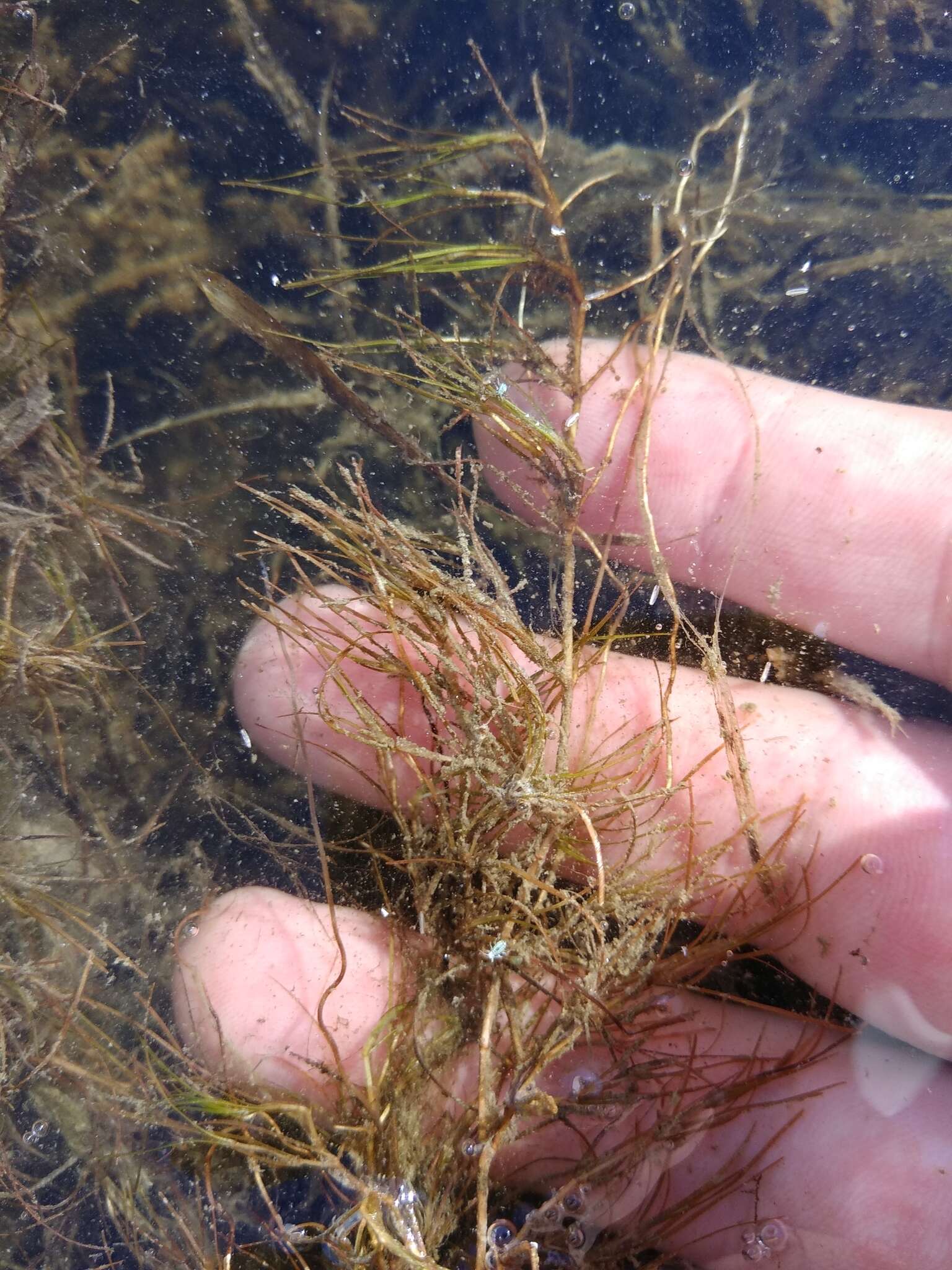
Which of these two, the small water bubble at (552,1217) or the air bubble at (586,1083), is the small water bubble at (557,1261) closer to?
the small water bubble at (552,1217)

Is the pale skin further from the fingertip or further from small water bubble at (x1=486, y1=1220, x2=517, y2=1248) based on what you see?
small water bubble at (x1=486, y1=1220, x2=517, y2=1248)

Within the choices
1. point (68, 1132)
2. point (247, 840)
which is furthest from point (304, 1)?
point (68, 1132)

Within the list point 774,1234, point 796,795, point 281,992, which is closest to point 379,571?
point 281,992

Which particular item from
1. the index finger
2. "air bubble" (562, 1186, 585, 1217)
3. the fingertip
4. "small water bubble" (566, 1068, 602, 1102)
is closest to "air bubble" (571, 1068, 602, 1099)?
"small water bubble" (566, 1068, 602, 1102)

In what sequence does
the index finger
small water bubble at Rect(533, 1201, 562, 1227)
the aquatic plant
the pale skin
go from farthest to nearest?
the index finger
the pale skin
small water bubble at Rect(533, 1201, 562, 1227)
the aquatic plant

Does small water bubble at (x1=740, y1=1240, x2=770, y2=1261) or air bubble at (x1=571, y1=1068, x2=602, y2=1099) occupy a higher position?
air bubble at (x1=571, y1=1068, x2=602, y2=1099)

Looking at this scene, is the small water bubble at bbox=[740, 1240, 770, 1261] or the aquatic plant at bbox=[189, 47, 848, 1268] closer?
the aquatic plant at bbox=[189, 47, 848, 1268]

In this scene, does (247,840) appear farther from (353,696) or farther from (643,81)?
(643,81)
